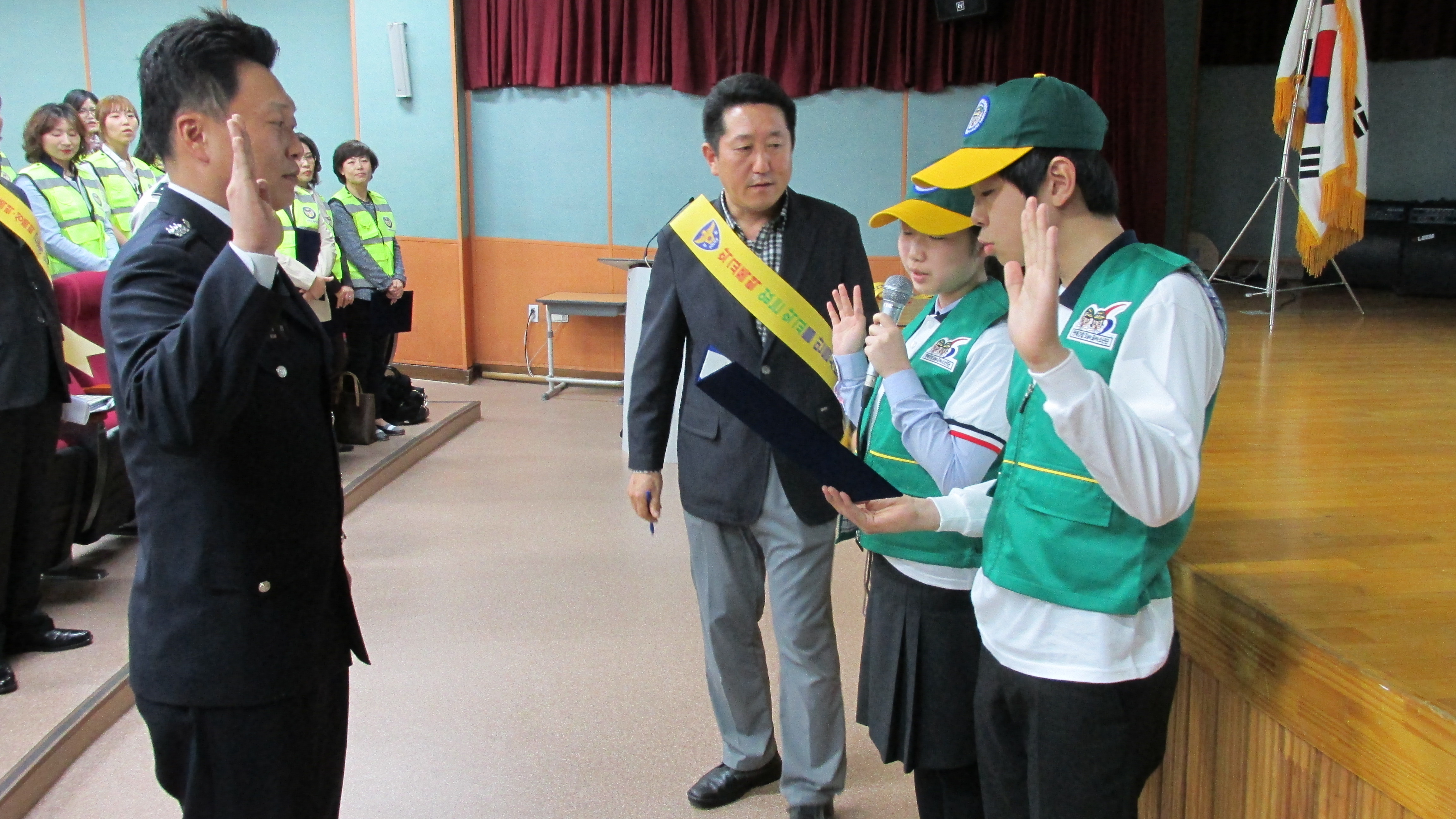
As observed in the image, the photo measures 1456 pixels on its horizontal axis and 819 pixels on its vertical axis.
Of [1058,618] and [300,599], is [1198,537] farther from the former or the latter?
[300,599]

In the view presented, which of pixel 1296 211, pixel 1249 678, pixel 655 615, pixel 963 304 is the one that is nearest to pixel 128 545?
pixel 655 615

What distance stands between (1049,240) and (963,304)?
1.76 feet

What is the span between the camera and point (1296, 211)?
823 centimetres

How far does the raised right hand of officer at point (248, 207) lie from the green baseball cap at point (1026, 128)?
0.75 meters

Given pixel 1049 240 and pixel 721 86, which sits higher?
pixel 721 86

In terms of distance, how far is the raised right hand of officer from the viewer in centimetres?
110

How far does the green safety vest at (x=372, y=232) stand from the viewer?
5.41 m

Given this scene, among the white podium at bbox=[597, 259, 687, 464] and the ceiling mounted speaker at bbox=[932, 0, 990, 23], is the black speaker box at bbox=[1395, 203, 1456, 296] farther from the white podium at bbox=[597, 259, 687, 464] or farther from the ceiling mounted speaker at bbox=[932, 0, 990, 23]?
the white podium at bbox=[597, 259, 687, 464]

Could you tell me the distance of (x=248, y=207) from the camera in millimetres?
1105

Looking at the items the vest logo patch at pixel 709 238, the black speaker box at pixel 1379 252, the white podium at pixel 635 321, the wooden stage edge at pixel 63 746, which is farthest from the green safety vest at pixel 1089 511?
the black speaker box at pixel 1379 252

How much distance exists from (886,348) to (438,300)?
6035mm

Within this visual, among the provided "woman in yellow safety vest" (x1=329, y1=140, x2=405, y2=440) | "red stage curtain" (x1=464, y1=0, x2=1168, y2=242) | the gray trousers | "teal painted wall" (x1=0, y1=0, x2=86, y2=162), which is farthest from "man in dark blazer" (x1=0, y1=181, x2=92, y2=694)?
"teal painted wall" (x1=0, y1=0, x2=86, y2=162)

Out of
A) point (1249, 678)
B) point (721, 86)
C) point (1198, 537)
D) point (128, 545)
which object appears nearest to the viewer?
point (1249, 678)

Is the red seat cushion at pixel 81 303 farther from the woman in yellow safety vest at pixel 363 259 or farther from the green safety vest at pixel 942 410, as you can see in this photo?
the green safety vest at pixel 942 410
